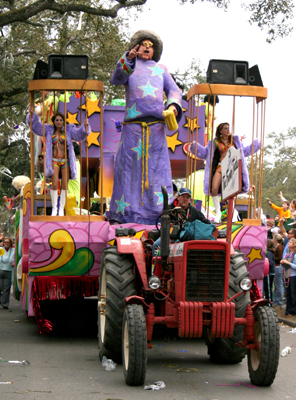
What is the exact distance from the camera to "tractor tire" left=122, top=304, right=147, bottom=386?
6.14 metres

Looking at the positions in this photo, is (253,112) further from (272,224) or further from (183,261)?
(272,224)

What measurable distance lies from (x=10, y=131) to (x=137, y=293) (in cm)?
2001

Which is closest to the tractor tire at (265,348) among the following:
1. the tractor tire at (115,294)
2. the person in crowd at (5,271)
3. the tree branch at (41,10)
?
the tractor tire at (115,294)

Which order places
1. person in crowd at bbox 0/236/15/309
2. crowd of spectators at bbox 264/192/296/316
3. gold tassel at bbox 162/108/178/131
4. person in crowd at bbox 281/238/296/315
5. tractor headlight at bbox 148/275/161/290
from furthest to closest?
person in crowd at bbox 0/236/15/309 → crowd of spectators at bbox 264/192/296/316 → person in crowd at bbox 281/238/296/315 → gold tassel at bbox 162/108/178/131 → tractor headlight at bbox 148/275/161/290

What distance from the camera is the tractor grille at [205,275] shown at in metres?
6.29

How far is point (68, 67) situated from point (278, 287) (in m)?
7.42

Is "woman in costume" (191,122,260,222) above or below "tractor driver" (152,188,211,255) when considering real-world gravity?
above

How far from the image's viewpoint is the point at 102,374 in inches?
276

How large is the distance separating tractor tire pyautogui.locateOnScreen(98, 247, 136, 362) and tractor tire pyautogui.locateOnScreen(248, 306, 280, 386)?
1378mm

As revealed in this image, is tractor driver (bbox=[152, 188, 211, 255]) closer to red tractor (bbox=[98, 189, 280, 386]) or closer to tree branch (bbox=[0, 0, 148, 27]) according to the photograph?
red tractor (bbox=[98, 189, 280, 386])

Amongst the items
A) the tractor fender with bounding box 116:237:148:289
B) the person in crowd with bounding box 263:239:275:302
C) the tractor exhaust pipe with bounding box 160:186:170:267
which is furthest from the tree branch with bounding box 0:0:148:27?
the tractor exhaust pipe with bounding box 160:186:170:267

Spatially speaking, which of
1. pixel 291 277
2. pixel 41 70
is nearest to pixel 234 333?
pixel 41 70

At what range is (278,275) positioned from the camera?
14172 mm

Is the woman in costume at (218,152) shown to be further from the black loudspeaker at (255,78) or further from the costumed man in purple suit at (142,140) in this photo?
the black loudspeaker at (255,78)
